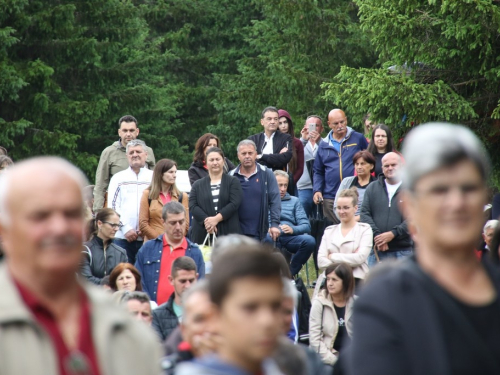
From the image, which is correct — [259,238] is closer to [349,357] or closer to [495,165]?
[495,165]

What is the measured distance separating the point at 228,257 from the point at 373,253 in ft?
27.1

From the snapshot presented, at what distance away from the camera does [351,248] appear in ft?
34.0

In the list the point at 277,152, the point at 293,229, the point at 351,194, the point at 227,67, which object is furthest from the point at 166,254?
the point at 227,67

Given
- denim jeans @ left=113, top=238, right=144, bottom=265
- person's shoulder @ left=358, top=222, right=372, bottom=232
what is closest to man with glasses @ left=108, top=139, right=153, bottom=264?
denim jeans @ left=113, top=238, right=144, bottom=265

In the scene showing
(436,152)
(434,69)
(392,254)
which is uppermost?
(434,69)

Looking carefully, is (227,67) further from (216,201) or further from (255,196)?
(216,201)

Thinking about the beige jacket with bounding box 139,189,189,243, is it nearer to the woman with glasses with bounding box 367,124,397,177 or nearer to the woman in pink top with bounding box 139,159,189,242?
the woman in pink top with bounding box 139,159,189,242

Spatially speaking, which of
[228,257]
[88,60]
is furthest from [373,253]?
[88,60]

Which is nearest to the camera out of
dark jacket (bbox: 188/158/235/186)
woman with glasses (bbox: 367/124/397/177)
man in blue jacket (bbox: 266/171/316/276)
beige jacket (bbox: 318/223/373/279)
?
beige jacket (bbox: 318/223/373/279)

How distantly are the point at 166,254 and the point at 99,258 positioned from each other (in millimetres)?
721

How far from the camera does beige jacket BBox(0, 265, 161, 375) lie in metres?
2.41

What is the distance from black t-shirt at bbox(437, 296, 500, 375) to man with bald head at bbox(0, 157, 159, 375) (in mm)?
828

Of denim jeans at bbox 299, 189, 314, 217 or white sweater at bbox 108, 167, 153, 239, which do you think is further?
denim jeans at bbox 299, 189, 314, 217

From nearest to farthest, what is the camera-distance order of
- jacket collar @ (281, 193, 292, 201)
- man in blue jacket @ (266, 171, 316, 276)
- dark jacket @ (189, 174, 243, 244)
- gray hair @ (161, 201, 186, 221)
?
gray hair @ (161, 201, 186, 221)
dark jacket @ (189, 174, 243, 244)
man in blue jacket @ (266, 171, 316, 276)
jacket collar @ (281, 193, 292, 201)
